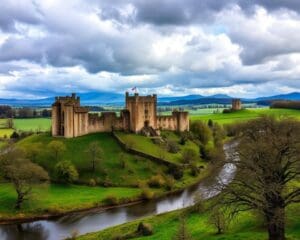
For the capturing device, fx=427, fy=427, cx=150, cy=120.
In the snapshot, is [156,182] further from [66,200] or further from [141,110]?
[141,110]

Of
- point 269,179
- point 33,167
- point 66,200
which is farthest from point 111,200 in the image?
point 269,179

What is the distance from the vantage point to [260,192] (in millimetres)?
30672

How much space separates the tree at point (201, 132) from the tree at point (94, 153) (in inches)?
1382

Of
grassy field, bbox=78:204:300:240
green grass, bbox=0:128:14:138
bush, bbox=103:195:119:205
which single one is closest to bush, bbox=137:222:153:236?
grassy field, bbox=78:204:300:240

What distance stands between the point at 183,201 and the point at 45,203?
20.9 metres

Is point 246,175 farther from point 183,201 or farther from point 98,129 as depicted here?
point 98,129

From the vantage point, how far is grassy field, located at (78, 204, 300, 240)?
111ft

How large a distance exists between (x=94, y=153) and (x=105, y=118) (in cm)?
1837

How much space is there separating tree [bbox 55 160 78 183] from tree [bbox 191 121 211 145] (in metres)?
43.0

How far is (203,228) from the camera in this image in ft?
135

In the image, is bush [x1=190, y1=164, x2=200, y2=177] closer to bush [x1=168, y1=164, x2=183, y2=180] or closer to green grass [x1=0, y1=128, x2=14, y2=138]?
bush [x1=168, y1=164, x2=183, y2=180]

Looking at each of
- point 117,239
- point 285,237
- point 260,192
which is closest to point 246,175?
point 260,192

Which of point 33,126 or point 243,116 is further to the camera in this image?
point 243,116

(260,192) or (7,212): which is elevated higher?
(260,192)
